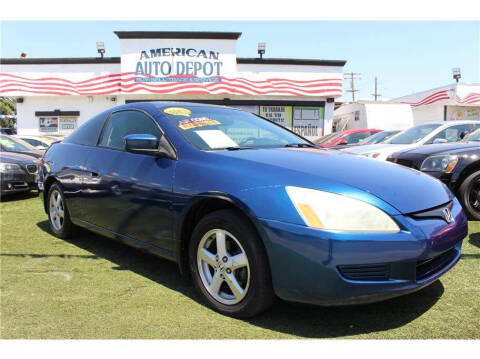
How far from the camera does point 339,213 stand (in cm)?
210

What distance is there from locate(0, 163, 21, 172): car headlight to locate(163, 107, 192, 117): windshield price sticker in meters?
5.15

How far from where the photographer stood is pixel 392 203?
221 cm

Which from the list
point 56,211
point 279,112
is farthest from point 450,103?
point 56,211

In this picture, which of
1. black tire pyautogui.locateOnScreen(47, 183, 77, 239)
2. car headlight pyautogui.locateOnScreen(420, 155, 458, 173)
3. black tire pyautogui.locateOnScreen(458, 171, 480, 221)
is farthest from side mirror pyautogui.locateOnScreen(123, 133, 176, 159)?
black tire pyautogui.locateOnScreen(458, 171, 480, 221)

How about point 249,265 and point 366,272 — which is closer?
point 366,272

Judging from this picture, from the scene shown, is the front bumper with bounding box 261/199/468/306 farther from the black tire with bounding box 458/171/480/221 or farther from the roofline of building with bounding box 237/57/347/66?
the roofline of building with bounding box 237/57/347/66

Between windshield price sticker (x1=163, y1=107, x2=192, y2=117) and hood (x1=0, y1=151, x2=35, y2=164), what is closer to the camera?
windshield price sticker (x1=163, y1=107, x2=192, y2=117)

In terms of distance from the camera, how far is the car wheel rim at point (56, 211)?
4250 millimetres

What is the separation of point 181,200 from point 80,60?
60.1 feet

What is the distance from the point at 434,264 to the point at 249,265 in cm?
112

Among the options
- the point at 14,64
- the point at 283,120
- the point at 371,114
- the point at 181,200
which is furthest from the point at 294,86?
the point at 181,200

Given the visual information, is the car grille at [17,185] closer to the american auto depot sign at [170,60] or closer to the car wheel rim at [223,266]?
the car wheel rim at [223,266]

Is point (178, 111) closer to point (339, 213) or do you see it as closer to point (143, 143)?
point (143, 143)

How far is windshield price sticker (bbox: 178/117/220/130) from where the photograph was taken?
308 cm
